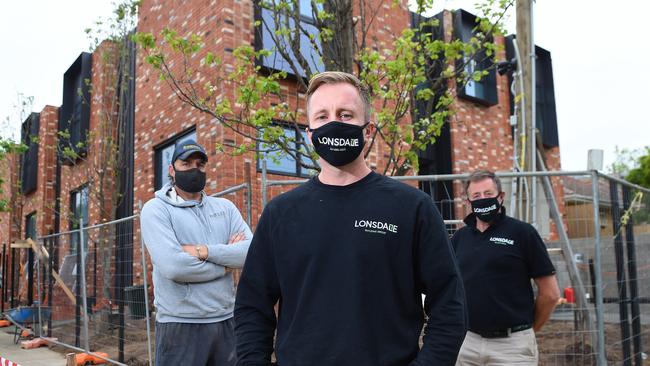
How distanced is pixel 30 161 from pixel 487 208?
20.9 m

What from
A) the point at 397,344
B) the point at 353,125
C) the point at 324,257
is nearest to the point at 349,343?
the point at 397,344

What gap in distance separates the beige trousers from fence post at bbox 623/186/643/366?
2924 millimetres

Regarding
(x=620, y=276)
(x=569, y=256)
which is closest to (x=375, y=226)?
(x=620, y=276)

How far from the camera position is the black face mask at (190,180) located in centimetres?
417

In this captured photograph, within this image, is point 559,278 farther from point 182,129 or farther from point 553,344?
point 182,129

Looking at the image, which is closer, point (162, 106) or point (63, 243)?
point (63, 243)

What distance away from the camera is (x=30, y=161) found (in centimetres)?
2139

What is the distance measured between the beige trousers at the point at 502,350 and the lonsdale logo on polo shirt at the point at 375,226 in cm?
238

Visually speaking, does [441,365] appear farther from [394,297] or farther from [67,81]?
[67,81]

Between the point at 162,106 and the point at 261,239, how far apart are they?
35.3 feet

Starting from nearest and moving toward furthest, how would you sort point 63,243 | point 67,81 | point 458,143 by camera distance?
1. point 63,243
2. point 458,143
3. point 67,81

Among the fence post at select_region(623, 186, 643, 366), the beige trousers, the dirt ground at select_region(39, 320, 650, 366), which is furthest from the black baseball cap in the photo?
the fence post at select_region(623, 186, 643, 366)

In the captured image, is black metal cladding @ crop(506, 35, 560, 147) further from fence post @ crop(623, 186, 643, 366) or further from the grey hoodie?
the grey hoodie

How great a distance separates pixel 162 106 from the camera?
12.5 meters
